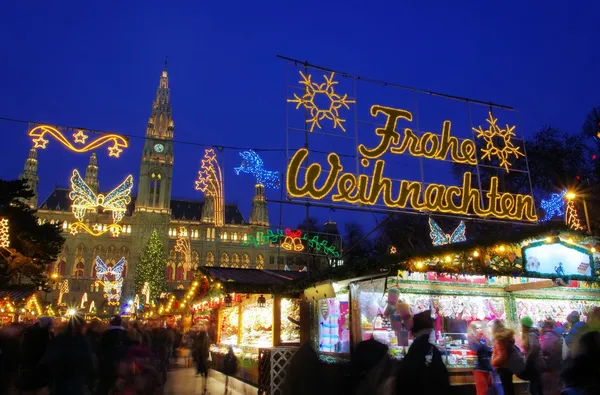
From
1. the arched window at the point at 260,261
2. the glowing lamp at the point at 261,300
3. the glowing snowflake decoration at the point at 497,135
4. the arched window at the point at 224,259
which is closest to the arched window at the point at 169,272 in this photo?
the arched window at the point at 224,259

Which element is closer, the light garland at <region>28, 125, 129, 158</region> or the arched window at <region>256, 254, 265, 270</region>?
the light garland at <region>28, 125, 129, 158</region>

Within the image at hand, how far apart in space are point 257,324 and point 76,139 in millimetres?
7575

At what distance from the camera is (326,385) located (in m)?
2.26

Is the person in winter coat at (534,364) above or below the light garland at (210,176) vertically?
below

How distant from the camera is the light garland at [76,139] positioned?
879 centimetres

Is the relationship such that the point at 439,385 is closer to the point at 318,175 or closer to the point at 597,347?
the point at 597,347

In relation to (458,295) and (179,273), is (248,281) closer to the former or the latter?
(458,295)

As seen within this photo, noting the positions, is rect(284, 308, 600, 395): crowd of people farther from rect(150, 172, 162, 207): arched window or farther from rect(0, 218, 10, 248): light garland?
rect(150, 172, 162, 207): arched window

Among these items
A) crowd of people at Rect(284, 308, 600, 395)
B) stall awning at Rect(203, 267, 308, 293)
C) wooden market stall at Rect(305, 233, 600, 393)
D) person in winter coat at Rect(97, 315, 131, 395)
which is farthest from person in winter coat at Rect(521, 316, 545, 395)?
person in winter coat at Rect(97, 315, 131, 395)

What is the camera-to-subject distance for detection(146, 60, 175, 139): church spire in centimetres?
7550

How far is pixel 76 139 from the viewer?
9.05 meters

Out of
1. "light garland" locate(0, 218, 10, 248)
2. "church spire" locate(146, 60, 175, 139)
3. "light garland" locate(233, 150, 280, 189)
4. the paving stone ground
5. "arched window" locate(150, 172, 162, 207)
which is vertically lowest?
the paving stone ground

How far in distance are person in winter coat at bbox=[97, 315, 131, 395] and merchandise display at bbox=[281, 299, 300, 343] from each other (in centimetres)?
556

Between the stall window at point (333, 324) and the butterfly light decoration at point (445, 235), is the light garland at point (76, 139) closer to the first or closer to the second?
the stall window at point (333, 324)
